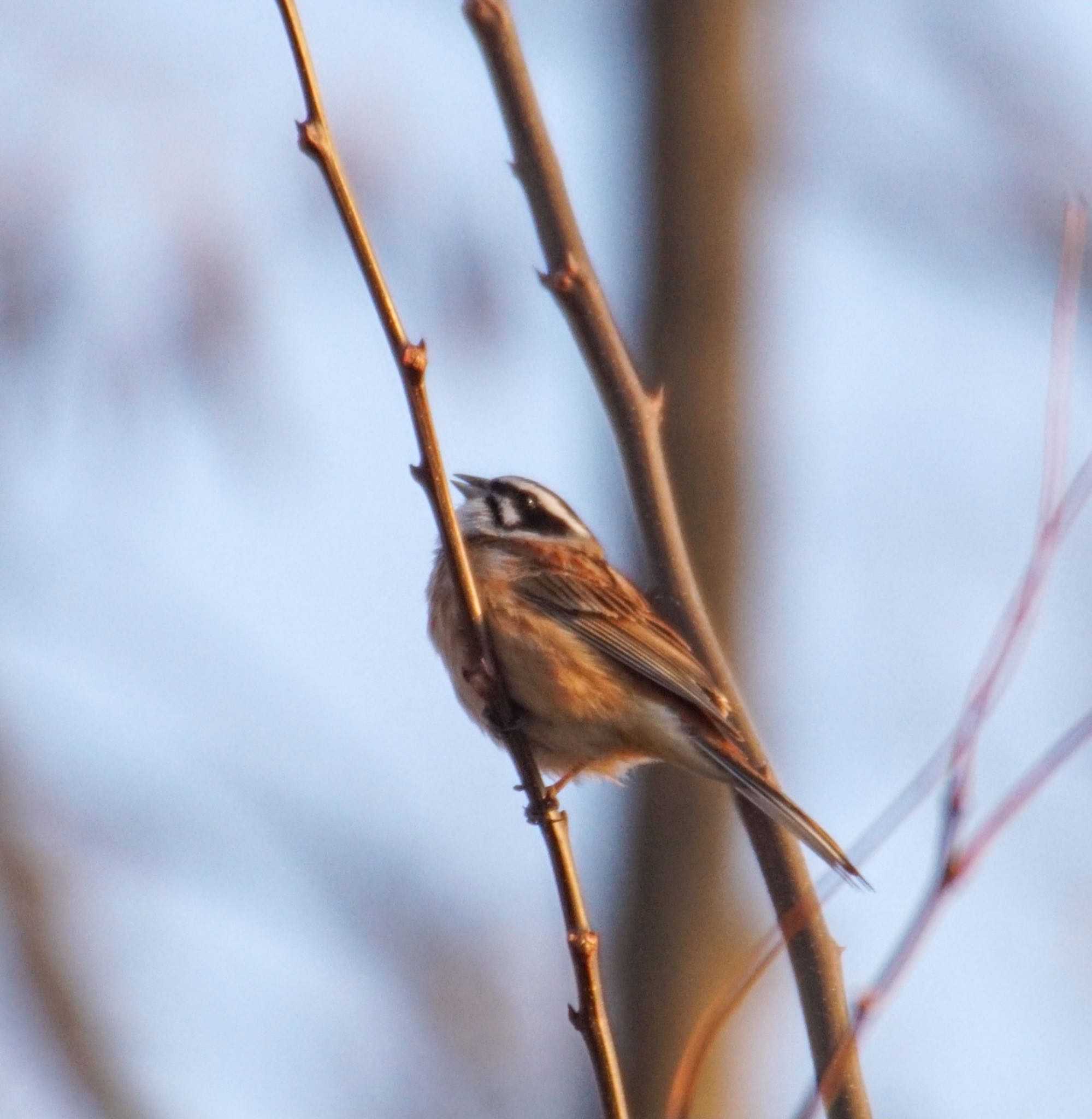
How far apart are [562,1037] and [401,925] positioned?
0.99m

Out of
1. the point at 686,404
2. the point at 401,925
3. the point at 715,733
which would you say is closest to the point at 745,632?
the point at 686,404

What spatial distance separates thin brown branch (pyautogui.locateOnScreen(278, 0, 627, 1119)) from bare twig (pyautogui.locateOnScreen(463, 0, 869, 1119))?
42cm

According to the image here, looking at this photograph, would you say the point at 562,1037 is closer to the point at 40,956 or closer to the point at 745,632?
the point at 745,632

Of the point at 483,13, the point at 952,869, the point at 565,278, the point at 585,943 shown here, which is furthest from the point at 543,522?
the point at 952,869

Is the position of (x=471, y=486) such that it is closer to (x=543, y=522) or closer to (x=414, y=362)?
(x=543, y=522)

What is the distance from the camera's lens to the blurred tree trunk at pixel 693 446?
290 inches

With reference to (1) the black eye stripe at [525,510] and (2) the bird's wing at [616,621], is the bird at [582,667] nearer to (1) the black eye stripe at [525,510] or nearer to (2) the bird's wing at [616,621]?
(2) the bird's wing at [616,621]

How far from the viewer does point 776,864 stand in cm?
393

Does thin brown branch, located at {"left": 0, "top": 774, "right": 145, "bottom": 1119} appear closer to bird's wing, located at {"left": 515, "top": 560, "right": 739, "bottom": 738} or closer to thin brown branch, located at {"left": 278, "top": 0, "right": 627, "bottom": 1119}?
bird's wing, located at {"left": 515, "top": 560, "right": 739, "bottom": 738}

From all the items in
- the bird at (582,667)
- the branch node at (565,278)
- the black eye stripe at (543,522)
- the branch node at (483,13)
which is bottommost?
the bird at (582,667)

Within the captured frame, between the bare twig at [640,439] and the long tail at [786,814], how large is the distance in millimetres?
144

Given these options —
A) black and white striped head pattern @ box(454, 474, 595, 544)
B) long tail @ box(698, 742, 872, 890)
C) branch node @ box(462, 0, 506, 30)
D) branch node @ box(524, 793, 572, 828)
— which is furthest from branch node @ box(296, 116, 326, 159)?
black and white striped head pattern @ box(454, 474, 595, 544)

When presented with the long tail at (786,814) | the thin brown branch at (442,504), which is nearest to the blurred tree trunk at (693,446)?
the long tail at (786,814)

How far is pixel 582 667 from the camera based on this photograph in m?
5.56
